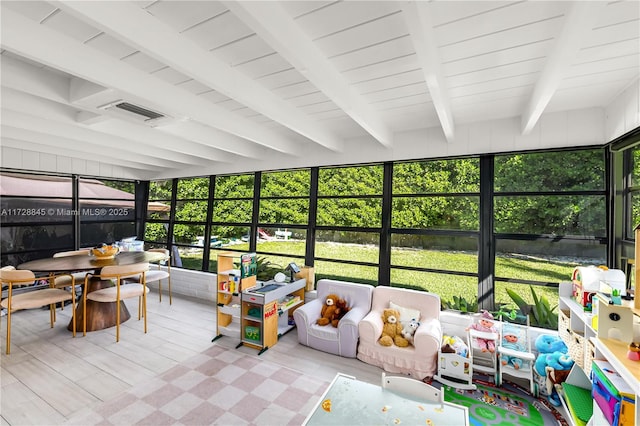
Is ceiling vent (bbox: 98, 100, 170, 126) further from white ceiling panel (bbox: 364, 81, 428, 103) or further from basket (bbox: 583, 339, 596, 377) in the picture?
basket (bbox: 583, 339, 596, 377)

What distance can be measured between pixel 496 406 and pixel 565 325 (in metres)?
1.03

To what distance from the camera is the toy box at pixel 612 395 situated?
59.6 inches

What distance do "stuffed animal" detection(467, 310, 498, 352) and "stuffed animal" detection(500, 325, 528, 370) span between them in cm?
9

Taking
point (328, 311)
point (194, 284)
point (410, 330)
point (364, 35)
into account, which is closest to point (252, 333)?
point (328, 311)

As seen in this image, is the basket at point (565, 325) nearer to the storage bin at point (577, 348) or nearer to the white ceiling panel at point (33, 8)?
the storage bin at point (577, 348)

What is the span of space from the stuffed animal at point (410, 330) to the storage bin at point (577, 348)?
126 centimetres

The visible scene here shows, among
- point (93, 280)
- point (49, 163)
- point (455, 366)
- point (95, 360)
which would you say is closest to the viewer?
point (455, 366)

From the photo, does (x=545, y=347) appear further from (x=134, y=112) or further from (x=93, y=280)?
(x=93, y=280)

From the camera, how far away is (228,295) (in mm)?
3729

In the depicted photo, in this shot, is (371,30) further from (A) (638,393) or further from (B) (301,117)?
(A) (638,393)

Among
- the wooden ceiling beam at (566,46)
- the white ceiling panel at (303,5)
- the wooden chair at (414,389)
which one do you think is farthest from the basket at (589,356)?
the white ceiling panel at (303,5)

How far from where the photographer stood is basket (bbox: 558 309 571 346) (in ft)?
8.25

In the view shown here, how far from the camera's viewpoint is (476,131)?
3.14 metres

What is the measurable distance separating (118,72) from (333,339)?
3.10m
